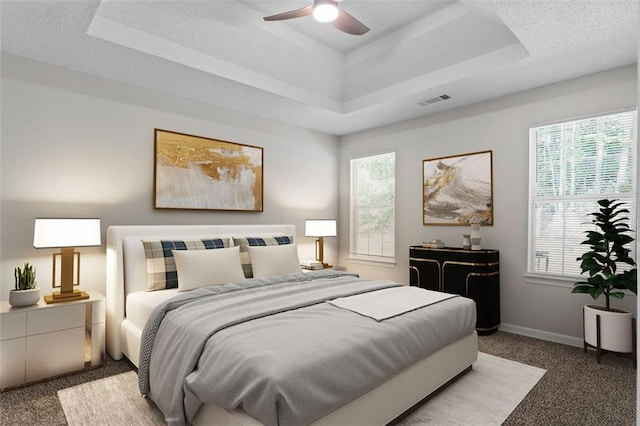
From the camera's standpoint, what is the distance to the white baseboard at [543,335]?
3.48 m

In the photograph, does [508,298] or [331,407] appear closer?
[331,407]

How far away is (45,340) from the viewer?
2674mm

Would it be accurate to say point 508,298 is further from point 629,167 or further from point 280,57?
point 280,57

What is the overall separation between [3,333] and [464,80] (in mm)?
4448

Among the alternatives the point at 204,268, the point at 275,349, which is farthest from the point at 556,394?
the point at 204,268

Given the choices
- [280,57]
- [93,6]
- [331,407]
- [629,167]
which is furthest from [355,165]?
[331,407]

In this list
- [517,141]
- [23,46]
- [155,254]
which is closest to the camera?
[23,46]

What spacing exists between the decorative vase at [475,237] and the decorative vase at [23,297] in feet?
13.6

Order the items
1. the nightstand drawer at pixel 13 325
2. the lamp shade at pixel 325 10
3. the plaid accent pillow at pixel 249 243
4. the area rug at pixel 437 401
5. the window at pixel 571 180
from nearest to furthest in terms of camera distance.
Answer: the area rug at pixel 437 401
the lamp shade at pixel 325 10
the nightstand drawer at pixel 13 325
the window at pixel 571 180
the plaid accent pillow at pixel 249 243

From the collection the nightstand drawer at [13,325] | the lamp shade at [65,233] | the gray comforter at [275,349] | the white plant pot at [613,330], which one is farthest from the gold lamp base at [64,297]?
the white plant pot at [613,330]

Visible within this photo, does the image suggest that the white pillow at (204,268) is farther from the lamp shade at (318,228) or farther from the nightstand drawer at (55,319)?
the lamp shade at (318,228)

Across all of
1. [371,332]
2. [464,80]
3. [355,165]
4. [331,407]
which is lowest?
[331,407]

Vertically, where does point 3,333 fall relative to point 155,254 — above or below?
below

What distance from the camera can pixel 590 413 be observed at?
2.26m
